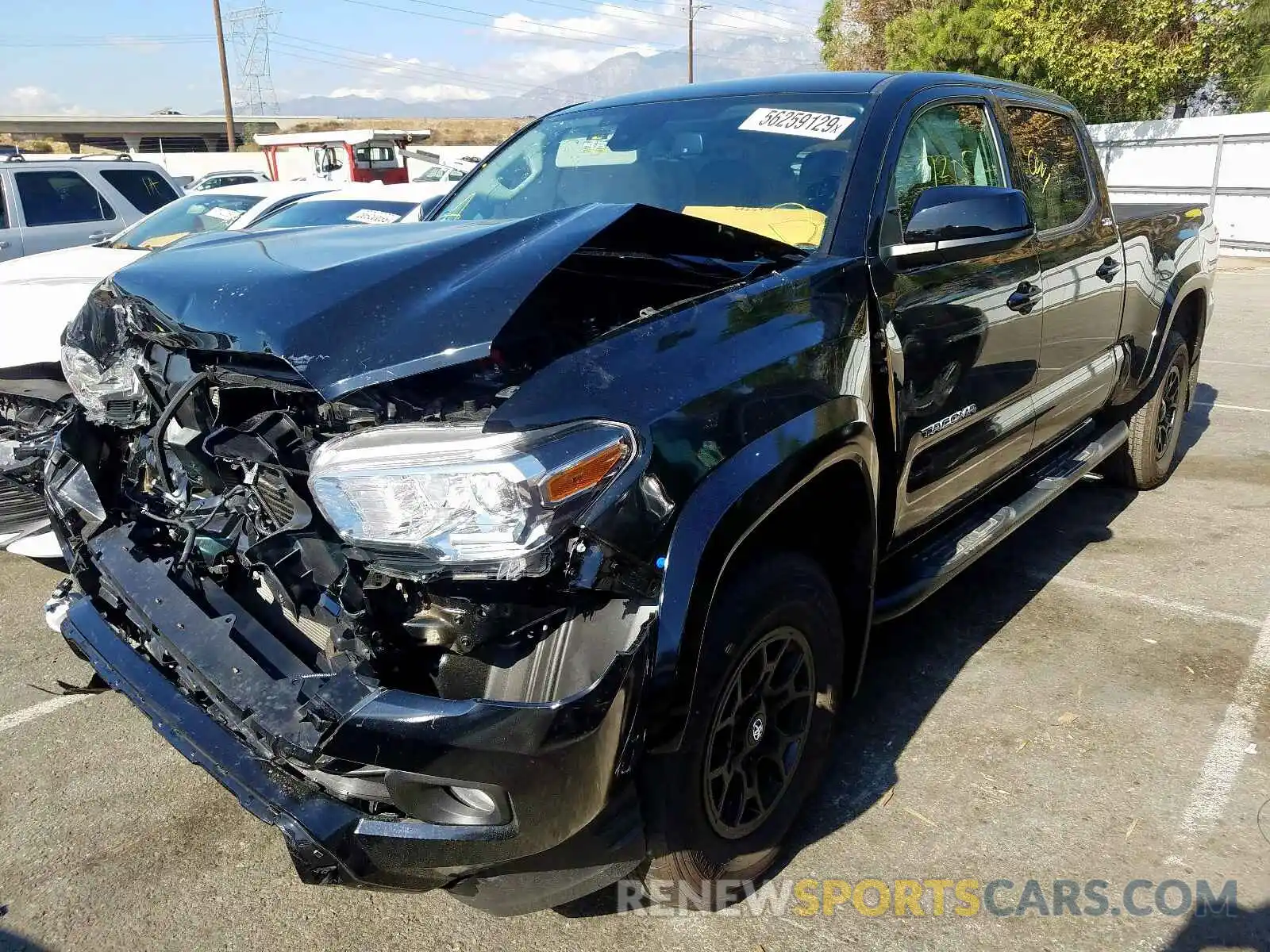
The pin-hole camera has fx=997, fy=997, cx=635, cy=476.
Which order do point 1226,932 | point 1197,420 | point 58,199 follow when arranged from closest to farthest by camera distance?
point 1226,932 → point 1197,420 → point 58,199

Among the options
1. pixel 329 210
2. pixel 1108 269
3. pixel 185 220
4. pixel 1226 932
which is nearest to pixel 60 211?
pixel 185 220

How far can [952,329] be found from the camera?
3.02 metres

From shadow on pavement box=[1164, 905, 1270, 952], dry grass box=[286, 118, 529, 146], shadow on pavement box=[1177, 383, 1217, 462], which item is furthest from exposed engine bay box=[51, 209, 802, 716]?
dry grass box=[286, 118, 529, 146]

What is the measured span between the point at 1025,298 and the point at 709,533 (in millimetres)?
2057

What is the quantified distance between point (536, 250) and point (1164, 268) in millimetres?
3984

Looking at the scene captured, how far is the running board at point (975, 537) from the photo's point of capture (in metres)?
3.03

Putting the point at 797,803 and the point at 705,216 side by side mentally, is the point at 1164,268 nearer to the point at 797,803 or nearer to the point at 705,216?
the point at 705,216

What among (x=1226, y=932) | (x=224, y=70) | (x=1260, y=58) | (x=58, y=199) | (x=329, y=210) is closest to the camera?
(x=1226, y=932)

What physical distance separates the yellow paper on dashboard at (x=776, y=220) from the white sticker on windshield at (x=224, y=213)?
7098 millimetres

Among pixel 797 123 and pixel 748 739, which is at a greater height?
pixel 797 123

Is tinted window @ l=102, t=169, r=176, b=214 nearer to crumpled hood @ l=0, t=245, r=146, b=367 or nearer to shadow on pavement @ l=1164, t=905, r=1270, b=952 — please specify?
crumpled hood @ l=0, t=245, r=146, b=367

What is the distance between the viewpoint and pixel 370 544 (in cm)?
189

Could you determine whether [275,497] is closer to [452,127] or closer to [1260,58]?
[1260,58]

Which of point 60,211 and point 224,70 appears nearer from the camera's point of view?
point 60,211
